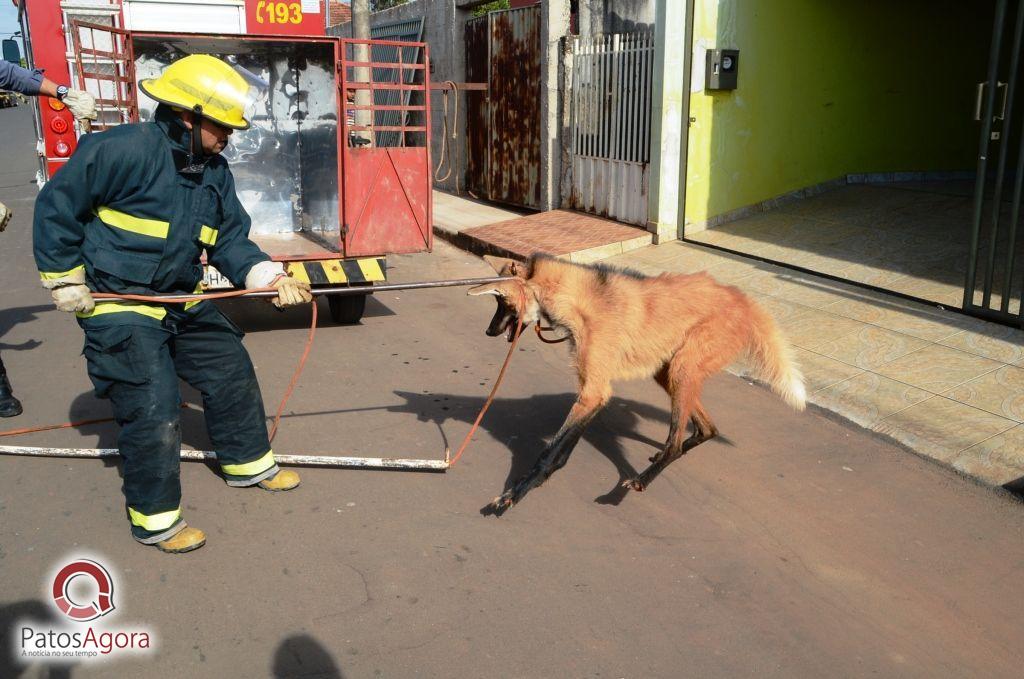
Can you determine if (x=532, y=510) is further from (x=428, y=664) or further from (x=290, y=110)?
(x=290, y=110)

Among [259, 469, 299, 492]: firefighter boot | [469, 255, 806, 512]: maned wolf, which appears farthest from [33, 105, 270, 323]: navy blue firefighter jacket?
[469, 255, 806, 512]: maned wolf

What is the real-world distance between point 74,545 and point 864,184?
982 centimetres

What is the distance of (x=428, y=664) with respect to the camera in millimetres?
3002

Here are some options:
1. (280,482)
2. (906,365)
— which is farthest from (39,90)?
(906,365)

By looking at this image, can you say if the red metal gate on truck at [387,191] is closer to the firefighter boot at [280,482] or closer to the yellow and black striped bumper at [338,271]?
the yellow and black striped bumper at [338,271]

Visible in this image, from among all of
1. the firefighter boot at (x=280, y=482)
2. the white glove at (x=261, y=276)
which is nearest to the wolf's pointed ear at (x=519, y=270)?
the white glove at (x=261, y=276)

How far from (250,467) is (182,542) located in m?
0.62

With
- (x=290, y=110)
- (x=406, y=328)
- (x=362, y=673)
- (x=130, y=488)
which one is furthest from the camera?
(x=290, y=110)

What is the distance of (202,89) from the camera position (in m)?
3.63

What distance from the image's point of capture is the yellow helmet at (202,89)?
3.63 meters

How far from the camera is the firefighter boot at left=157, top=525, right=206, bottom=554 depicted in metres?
3.74

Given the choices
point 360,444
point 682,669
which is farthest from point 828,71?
point 682,669

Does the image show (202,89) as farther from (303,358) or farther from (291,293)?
(303,358)

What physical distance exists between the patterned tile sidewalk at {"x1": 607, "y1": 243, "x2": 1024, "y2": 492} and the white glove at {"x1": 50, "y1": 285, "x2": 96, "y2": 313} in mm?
4291
